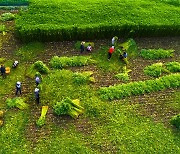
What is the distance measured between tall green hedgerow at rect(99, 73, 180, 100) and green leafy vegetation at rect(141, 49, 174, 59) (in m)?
2.35

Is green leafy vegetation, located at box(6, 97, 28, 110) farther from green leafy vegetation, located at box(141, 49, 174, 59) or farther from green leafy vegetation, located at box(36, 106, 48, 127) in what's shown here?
green leafy vegetation, located at box(141, 49, 174, 59)

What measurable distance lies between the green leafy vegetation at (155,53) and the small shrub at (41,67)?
27.6 ft

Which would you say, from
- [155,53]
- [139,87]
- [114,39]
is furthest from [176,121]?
[114,39]

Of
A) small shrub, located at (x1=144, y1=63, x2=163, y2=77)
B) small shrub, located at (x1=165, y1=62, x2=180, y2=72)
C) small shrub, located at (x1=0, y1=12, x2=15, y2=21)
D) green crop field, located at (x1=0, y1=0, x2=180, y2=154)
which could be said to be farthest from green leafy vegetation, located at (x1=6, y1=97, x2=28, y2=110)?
small shrub, located at (x1=165, y1=62, x2=180, y2=72)

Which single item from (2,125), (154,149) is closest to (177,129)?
(154,149)

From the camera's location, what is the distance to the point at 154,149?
23172 mm

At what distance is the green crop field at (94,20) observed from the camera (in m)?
28.6

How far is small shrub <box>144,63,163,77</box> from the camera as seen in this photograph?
1086 inches

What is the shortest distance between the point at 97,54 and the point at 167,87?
6.41 meters

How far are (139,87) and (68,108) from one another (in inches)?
240

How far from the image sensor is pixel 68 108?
23906 mm

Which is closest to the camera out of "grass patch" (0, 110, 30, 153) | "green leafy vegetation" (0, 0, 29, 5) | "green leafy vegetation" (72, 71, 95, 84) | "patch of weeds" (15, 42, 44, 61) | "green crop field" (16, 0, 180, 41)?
"grass patch" (0, 110, 30, 153)

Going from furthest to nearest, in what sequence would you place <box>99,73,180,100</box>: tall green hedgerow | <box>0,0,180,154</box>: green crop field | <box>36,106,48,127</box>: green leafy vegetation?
<box>99,73,180,100</box>: tall green hedgerow < <box>36,106,48,127</box>: green leafy vegetation < <box>0,0,180,154</box>: green crop field

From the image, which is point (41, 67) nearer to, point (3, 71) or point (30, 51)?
point (30, 51)
